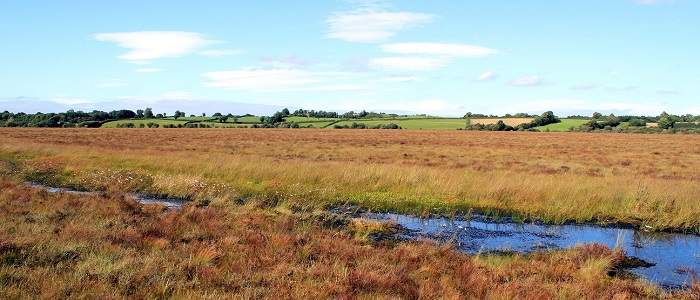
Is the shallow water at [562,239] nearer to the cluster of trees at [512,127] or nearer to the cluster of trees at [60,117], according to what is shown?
the cluster of trees at [512,127]

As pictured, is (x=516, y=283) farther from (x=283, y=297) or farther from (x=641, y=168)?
(x=641, y=168)

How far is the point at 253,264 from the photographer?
30.1 ft

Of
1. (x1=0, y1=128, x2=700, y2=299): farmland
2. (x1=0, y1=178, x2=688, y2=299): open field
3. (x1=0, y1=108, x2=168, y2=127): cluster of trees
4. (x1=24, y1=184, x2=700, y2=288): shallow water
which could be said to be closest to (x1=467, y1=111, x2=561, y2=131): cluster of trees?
(x1=0, y1=108, x2=168, y2=127): cluster of trees

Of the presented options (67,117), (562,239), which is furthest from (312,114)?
(562,239)

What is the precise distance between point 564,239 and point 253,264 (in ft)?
28.2

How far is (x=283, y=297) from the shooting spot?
24.6ft

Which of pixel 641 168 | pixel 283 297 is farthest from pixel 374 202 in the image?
pixel 641 168

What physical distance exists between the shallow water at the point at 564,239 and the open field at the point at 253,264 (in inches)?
44.4

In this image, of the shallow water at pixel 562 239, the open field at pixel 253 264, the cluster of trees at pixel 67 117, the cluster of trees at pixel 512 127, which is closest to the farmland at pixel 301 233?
the open field at pixel 253 264

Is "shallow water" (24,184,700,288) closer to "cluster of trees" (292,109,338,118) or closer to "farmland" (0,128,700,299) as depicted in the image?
"farmland" (0,128,700,299)

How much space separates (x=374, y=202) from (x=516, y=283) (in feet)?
33.3

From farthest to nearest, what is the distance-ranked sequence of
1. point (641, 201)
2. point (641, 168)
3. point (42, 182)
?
point (641, 168) < point (42, 182) < point (641, 201)

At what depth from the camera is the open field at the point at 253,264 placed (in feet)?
25.3

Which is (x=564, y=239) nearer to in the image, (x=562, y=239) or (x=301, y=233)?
(x=562, y=239)
